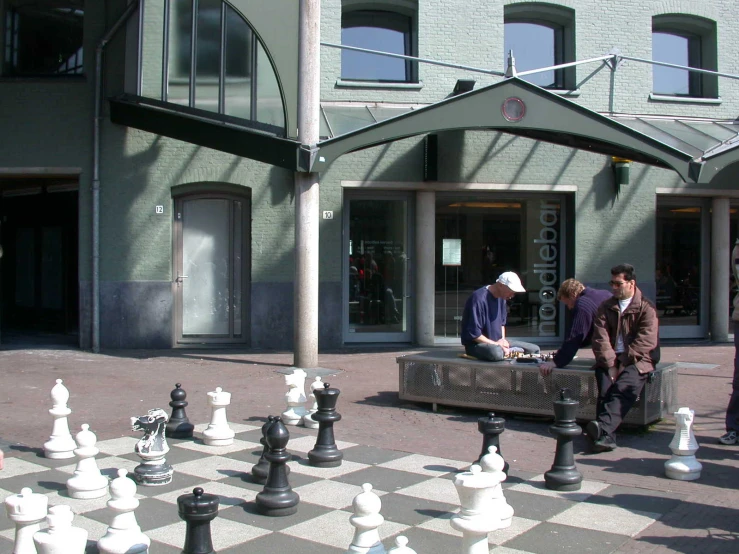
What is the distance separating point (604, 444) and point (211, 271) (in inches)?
372

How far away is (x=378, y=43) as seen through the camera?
52.2 feet

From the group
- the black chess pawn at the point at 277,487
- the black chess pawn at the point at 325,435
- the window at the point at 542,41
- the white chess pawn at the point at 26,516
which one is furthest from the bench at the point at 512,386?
the window at the point at 542,41

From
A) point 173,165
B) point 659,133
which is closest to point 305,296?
point 173,165

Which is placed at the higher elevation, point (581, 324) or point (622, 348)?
point (581, 324)

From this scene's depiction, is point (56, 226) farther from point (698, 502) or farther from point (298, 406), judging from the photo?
point (698, 502)

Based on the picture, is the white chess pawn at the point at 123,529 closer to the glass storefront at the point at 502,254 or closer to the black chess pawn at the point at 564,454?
the black chess pawn at the point at 564,454

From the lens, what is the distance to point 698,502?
237 inches

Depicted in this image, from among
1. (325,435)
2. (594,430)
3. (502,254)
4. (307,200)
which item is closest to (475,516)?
(325,435)

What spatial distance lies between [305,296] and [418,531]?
7.26 metres

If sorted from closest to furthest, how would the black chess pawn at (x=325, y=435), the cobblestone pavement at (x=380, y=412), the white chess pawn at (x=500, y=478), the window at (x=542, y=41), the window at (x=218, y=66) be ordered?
the white chess pawn at (x=500, y=478) → the cobblestone pavement at (x=380, y=412) → the black chess pawn at (x=325, y=435) → the window at (x=218, y=66) → the window at (x=542, y=41)

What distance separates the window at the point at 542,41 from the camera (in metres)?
16.0

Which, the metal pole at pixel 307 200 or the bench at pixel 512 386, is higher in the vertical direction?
the metal pole at pixel 307 200

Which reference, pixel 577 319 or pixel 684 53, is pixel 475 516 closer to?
pixel 577 319

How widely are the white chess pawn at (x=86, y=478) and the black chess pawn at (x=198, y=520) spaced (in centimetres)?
183
